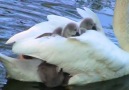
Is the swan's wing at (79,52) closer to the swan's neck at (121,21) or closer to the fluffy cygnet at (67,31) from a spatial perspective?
the fluffy cygnet at (67,31)

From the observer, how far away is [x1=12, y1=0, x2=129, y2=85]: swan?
7.55m

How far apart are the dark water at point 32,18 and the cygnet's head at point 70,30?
66 centimetres

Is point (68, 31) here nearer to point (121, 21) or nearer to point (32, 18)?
point (121, 21)

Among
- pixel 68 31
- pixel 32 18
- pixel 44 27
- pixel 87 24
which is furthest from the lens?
pixel 32 18

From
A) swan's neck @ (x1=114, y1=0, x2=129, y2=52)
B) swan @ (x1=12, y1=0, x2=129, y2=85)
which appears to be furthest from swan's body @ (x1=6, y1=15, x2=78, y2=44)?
swan's neck @ (x1=114, y1=0, x2=129, y2=52)

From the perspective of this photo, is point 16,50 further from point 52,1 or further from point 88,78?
point 52,1

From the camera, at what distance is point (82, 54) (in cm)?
779

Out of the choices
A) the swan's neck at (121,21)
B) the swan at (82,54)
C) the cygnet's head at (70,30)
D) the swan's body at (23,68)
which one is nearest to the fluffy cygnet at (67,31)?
the cygnet's head at (70,30)

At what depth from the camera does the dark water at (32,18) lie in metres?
7.94

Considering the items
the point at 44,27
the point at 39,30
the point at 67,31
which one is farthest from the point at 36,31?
the point at 67,31

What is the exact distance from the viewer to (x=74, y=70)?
7836 millimetres

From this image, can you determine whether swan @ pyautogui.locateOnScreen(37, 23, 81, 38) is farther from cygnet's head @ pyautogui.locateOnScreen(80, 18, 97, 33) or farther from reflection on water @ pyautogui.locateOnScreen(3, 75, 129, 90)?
reflection on water @ pyautogui.locateOnScreen(3, 75, 129, 90)

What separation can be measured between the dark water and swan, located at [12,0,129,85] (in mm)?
134

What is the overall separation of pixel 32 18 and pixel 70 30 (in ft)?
7.25
